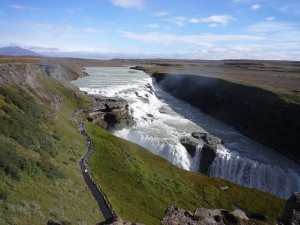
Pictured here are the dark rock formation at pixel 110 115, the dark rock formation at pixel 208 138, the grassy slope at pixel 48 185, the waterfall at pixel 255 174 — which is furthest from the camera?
the dark rock formation at pixel 110 115

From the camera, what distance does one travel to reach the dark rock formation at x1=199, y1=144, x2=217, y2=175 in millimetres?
67312

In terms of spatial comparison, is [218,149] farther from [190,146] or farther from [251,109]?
[251,109]

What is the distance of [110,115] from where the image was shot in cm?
8319

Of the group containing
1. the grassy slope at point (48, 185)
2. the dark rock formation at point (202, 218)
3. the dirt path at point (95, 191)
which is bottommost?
the dirt path at point (95, 191)

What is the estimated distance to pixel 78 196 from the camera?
34719 millimetres

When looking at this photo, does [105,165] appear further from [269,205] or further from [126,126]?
[126,126]

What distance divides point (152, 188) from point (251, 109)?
55972mm

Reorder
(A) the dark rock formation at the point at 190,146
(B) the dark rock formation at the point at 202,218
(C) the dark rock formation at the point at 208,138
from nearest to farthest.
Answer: (B) the dark rock formation at the point at 202,218, (A) the dark rock formation at the point at 190,146, (C) the dark rock formation at the point at 208,138

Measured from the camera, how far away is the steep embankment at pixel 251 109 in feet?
266

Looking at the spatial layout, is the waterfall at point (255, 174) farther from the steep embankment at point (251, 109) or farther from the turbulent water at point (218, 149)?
the steep embankment at point (251, 109)

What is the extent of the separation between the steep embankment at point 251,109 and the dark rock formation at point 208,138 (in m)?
14.8

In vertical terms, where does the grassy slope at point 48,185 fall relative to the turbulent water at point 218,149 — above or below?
above

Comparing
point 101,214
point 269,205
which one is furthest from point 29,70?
point 269,205

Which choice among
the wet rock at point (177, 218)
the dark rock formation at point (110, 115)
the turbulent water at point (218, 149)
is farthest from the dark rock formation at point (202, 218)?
the dark rock formation at point (110, 115)
